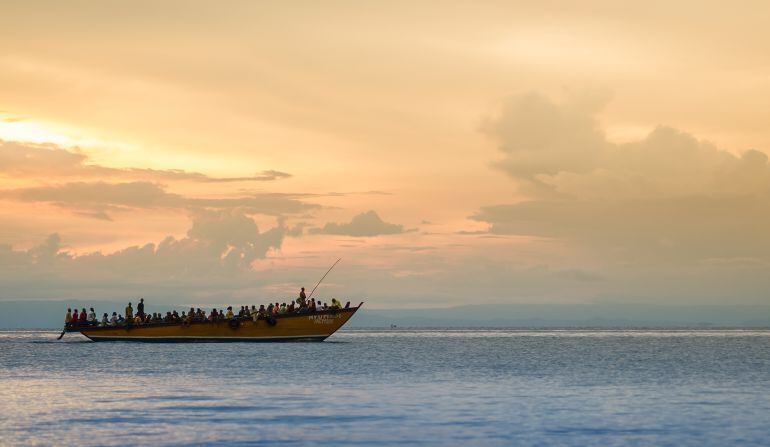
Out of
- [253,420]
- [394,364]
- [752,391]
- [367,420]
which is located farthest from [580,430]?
[394,364]

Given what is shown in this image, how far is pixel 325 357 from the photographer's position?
64438mm

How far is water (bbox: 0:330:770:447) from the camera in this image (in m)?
25.1

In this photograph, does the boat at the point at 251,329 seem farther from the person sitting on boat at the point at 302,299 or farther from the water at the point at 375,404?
the water at the point at 375,404

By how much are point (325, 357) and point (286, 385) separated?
2373 centimetres

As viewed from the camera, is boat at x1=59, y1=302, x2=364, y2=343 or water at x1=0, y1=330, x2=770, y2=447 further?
boat at x1=59, y1=302, x2=364, y2=343

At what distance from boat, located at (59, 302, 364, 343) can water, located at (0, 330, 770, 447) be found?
21.9 metres

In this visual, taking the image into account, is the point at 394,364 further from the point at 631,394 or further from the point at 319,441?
the point at 319,441

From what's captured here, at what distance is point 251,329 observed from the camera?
79750 millimetres

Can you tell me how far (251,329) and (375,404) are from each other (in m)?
48.1

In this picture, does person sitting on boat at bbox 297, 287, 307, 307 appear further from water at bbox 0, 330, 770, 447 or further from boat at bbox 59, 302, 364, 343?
water at bbox 0, 330, 770, 447

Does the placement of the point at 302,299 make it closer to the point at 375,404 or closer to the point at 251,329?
the point at 251,329

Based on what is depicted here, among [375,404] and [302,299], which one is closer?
[375,404]

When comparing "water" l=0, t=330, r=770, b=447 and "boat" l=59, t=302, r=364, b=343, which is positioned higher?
"boat" l=59, t=302, r=364, b=343

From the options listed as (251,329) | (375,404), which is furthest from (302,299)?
(375,404)
